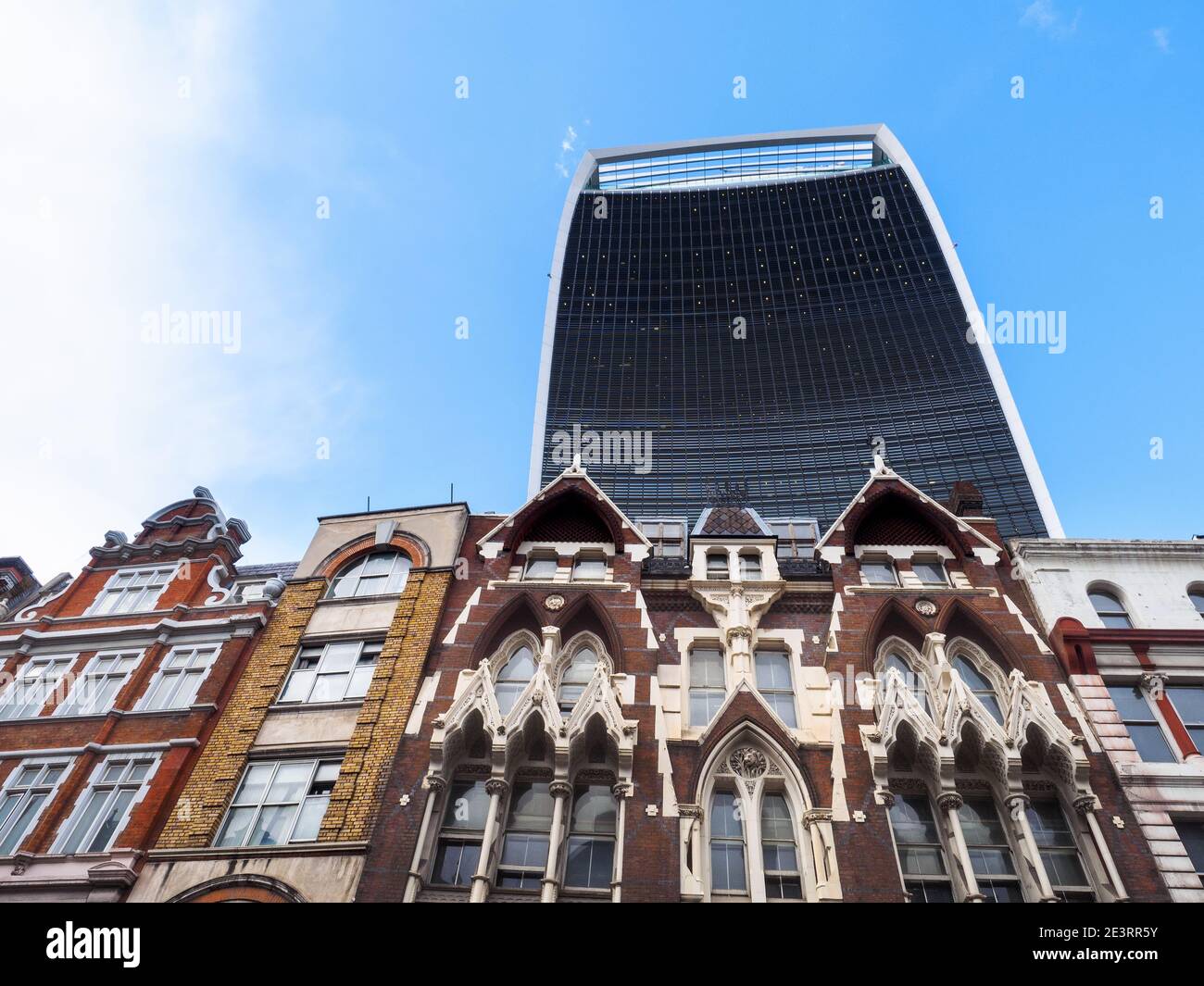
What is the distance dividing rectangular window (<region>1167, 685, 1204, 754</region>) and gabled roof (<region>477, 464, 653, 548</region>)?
1473 centimetres

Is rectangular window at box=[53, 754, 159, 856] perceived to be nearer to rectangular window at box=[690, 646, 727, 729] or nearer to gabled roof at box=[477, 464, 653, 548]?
gabled roof at box=[477, 464, 653, 548]

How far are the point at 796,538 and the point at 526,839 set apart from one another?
65.1 feet

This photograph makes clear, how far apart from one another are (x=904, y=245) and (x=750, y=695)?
393ft

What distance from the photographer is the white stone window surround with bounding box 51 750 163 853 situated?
72.2 ft

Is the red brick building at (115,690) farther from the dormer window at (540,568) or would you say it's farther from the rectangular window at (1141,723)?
the rectangular window at (1141,723)

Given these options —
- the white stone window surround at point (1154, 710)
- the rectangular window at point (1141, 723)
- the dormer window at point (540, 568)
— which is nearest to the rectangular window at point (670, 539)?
the dormer window at point (540, 568)

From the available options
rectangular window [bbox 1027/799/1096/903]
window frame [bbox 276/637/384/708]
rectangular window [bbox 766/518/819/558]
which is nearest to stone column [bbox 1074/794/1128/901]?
rectangular window [bbox 1027/799/1096/903]

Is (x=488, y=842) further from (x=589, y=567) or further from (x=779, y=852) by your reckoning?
(x=589, y=567)

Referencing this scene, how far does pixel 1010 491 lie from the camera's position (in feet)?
328

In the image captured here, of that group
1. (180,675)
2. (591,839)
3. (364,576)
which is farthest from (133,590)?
(591,839)
